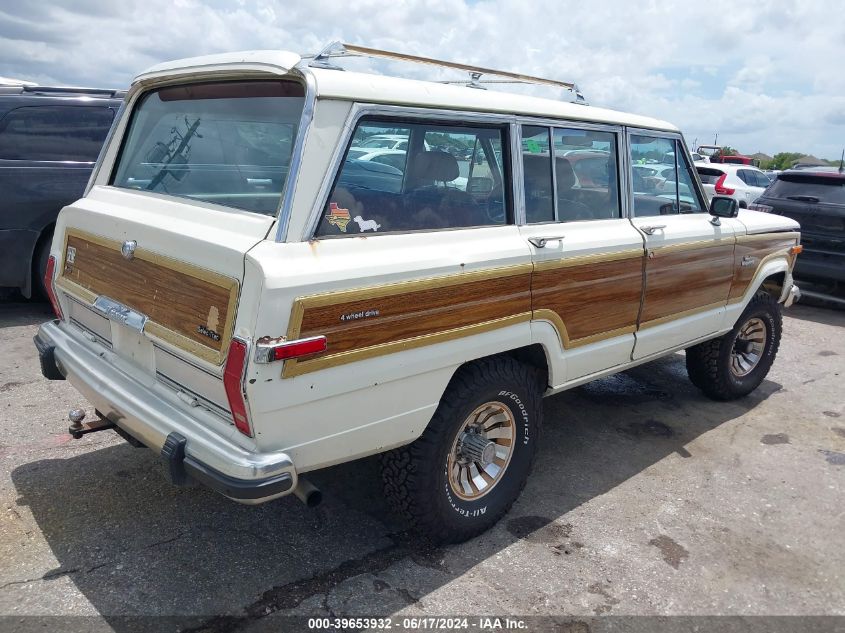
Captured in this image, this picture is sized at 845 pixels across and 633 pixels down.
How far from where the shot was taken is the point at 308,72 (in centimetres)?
259

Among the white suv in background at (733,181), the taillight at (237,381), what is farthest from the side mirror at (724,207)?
the white suv in background at (733,181)

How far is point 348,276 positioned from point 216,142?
1.11m

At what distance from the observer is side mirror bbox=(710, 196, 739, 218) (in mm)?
4484

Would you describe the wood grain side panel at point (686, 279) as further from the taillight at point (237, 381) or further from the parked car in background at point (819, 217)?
the parked car in background at point (819, 217)

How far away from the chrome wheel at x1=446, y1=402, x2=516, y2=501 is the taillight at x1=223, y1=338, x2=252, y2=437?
1037 mm

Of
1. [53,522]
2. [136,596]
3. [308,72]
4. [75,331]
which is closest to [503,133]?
[308,72]

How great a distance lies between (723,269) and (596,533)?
2060 millimetres

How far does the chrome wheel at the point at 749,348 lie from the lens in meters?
5.27

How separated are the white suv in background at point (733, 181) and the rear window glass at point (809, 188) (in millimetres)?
4700

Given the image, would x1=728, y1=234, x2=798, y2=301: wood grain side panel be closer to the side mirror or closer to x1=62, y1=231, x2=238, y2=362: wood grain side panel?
Answer: the side mirror

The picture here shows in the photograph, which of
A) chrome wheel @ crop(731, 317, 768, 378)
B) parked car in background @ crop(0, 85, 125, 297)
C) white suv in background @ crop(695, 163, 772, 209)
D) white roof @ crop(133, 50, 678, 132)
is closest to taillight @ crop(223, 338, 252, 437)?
white roof @ crop(133, 50, 678, 132)

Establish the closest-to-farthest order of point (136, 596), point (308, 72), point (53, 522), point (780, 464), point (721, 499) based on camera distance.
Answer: point (308, 72) < point (136, 596) < point (53, 522) < point (721, 499) < point (780, 464)

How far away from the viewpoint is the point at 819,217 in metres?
8.07

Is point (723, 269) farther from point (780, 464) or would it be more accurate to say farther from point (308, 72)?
point (308, 72)
